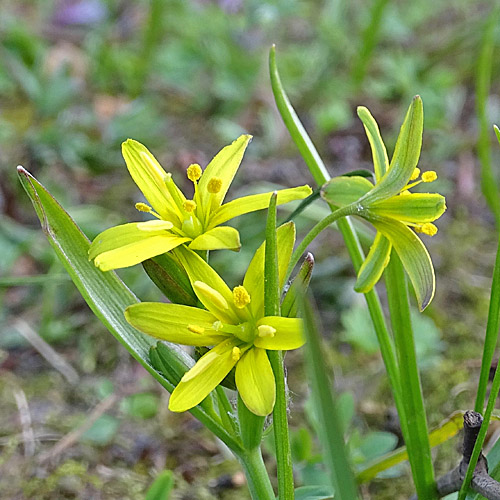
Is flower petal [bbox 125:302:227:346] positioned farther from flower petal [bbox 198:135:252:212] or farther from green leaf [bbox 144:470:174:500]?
green leaf [bbox 144:470:174:500]

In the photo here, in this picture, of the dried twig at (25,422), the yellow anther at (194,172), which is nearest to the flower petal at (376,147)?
the yellow anther at (194,172)

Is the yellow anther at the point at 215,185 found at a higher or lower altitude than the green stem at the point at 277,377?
higher

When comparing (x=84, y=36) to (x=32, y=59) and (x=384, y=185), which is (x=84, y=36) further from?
(x=384, y=185)

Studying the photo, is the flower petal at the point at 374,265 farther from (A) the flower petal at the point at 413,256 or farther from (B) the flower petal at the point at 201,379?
(B) the flower petal at the point at 201,379

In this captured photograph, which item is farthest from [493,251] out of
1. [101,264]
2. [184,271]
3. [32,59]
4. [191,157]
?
[32,59]

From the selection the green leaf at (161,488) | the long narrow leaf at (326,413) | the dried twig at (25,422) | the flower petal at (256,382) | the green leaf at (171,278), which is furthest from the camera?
the dried twig at (25,422)

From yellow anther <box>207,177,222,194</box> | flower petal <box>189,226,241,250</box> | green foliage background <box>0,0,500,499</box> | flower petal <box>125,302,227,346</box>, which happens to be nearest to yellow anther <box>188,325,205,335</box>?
flower petal <box>125,302,227,346</box>

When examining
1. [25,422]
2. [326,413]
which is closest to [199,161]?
[25,422]

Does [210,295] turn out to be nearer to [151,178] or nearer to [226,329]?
[226,329]
